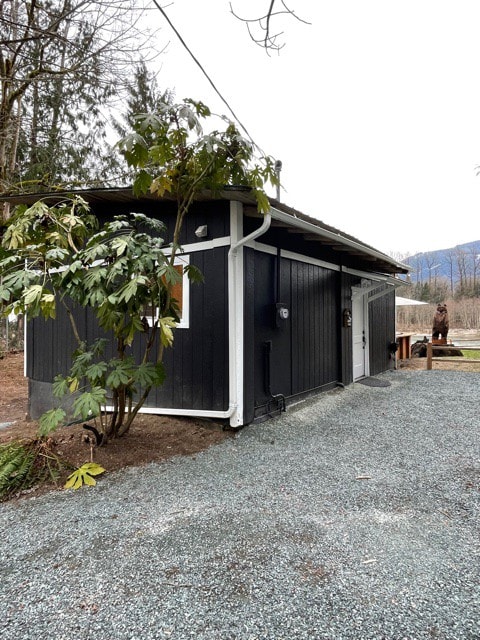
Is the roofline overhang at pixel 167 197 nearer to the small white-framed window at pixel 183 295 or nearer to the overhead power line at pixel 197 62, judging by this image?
the overhead power line at pixel 197 62

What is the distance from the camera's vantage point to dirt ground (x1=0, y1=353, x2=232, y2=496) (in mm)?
3234

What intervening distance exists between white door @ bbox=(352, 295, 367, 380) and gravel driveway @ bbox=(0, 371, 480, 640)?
145 inches

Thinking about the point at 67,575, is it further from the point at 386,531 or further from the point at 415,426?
the point at 415,426

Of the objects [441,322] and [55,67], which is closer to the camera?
[55,67]

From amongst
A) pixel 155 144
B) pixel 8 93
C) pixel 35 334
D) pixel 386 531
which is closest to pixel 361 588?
pixel 386 531

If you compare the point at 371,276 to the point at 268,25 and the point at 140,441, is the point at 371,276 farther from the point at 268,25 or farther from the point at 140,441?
the point at 268,25

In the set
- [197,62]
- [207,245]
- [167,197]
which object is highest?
[197,62]

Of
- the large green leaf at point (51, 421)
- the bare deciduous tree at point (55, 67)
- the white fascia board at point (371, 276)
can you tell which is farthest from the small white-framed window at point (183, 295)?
the white fascia board at point (371, 276)

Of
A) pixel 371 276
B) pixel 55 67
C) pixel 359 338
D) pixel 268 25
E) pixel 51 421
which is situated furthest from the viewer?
pixel 371 276

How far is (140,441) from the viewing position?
3645 millimetres

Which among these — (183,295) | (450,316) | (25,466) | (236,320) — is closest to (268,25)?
(236,320)

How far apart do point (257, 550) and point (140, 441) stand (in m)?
1.98

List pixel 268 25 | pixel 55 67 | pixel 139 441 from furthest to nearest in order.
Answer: pixel 55 67
pixel 139 441
pixel 268 25

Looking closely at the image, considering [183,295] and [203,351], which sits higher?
[183,295]
